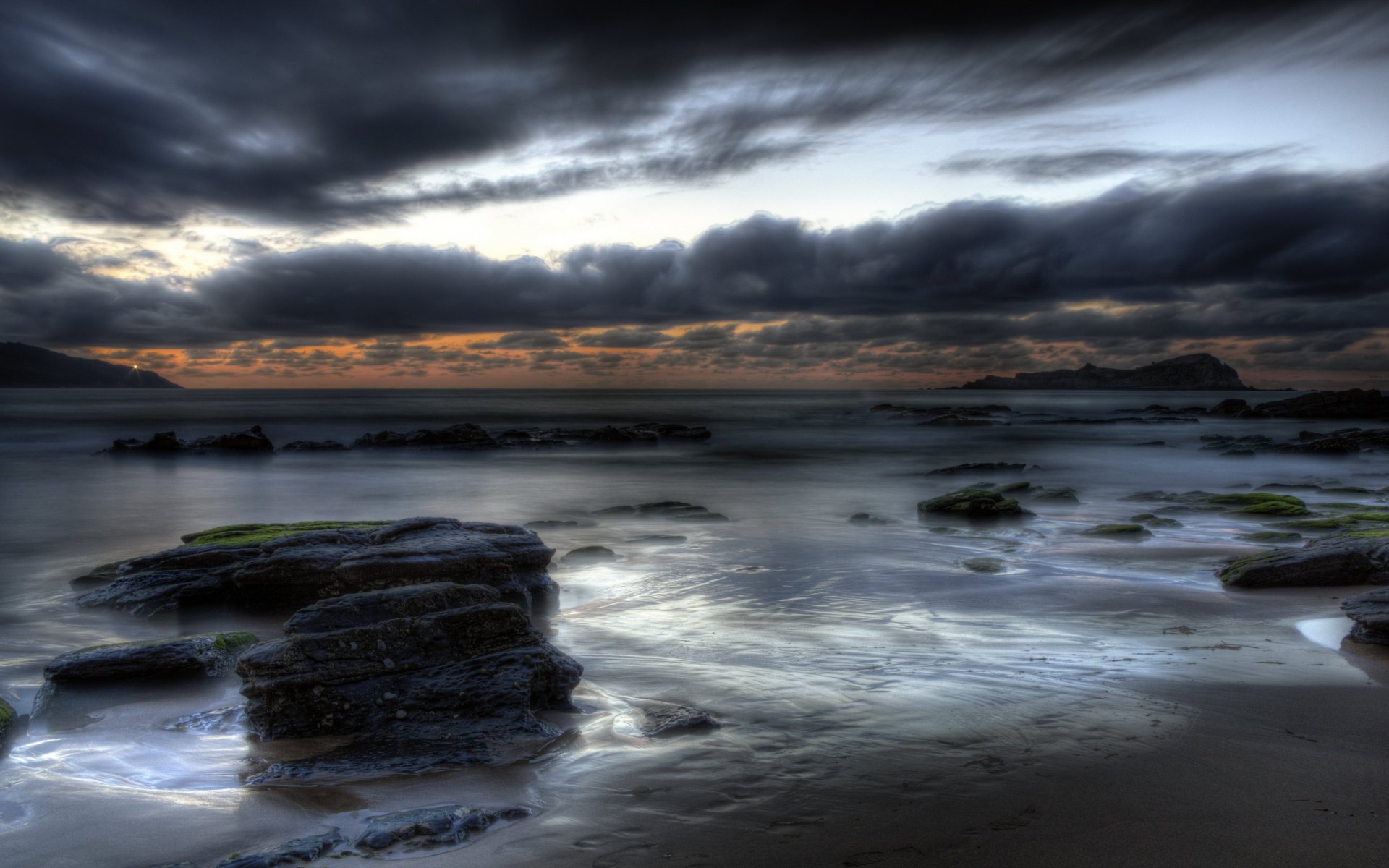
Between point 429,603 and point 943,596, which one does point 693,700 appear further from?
point 943,596

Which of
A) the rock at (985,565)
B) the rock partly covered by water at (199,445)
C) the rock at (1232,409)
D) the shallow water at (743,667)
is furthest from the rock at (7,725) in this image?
the rock at (1232,409)

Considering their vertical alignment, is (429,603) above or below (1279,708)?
above

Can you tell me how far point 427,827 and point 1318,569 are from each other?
1102 cm

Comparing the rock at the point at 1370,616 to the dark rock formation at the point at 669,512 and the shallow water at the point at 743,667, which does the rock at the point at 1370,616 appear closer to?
the shallow water at the point at 743,667

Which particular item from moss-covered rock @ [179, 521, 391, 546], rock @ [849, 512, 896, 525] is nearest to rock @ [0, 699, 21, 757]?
moss-covered rock @ [179, 521, 391, 546]

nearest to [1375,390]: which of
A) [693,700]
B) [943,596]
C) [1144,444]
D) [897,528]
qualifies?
[1144,444]

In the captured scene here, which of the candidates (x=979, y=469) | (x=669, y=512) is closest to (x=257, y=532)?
(x=669, y=512)

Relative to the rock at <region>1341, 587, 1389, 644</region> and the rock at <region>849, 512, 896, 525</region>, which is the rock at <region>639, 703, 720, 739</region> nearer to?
the rock at <region>1341, 587, 1389, 644</region>

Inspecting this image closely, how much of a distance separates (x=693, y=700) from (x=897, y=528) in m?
11.0

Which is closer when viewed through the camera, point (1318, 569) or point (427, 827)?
point (427, 827)

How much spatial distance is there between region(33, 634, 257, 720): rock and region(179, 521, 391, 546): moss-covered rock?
3951mm

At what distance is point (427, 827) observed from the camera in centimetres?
430

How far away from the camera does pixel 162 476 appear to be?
2866cm

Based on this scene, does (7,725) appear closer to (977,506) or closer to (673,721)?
(673,721)
